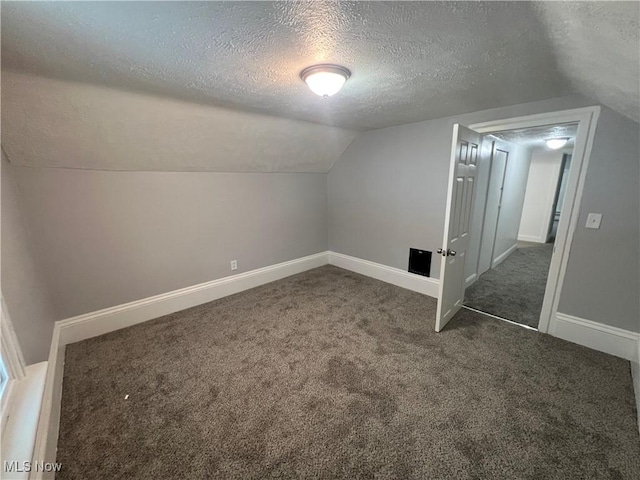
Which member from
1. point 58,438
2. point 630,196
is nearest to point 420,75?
point 630,196

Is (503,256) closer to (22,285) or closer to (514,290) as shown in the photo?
(514,290)

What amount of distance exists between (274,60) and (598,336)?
3214 mm

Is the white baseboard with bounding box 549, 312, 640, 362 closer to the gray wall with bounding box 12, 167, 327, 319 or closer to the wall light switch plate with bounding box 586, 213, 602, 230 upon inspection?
the wall light switch plate with bounding box 586, 213, 602, 230

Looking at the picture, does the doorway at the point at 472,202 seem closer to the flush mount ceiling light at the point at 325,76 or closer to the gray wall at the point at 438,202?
the gray wall at the point at 438,202

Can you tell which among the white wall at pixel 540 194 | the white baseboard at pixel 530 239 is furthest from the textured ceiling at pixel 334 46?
the white baseboard at pixel 530 239

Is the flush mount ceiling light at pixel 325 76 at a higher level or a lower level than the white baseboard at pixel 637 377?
higher

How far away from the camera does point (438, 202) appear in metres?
3.02

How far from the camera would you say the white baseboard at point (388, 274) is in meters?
3.23

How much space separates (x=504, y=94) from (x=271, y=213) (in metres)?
2.69

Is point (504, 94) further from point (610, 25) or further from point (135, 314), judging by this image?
→ point (135, 314)

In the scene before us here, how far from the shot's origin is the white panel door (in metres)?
2.25

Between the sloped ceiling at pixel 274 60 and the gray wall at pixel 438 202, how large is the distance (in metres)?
0.32

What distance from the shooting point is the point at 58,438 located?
1.51 m

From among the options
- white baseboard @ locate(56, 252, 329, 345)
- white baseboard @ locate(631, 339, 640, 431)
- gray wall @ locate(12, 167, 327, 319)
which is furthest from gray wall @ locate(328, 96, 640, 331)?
white baseboard @ locate(56, 252, 329, 345)
